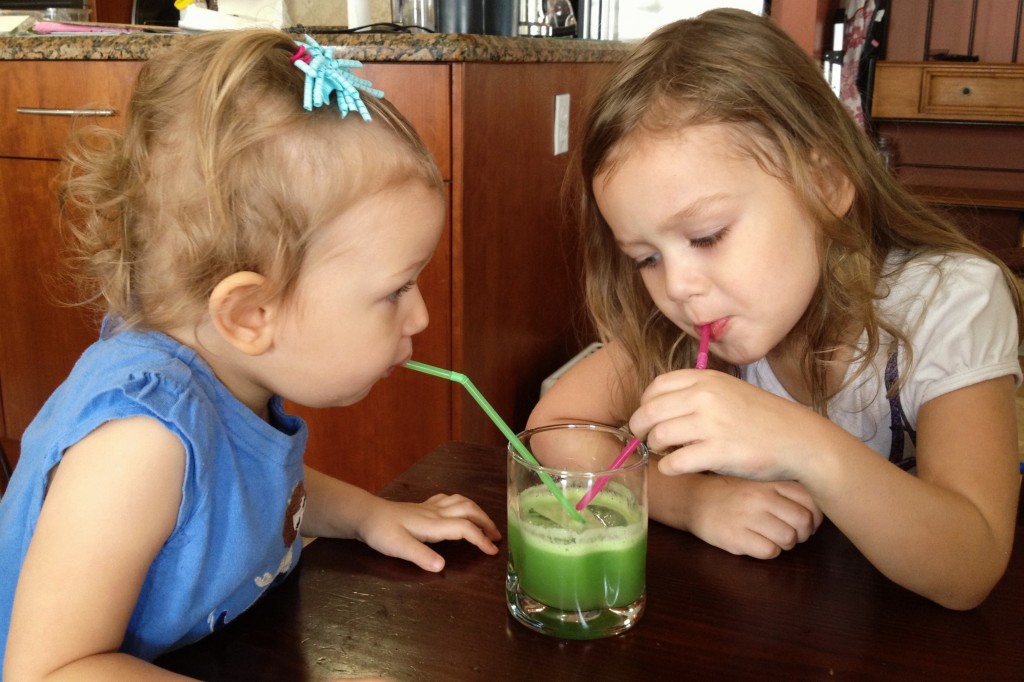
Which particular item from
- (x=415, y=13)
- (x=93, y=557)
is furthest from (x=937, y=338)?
(x=415, y=13)

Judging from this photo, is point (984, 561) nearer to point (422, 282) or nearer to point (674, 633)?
point (674, 633)

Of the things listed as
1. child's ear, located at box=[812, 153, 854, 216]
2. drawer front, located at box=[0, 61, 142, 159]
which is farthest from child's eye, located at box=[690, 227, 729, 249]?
drawer front, located at box=[0, 61, 142, 159]

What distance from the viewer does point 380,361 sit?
0.81 meters

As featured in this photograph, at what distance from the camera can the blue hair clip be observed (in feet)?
2.34

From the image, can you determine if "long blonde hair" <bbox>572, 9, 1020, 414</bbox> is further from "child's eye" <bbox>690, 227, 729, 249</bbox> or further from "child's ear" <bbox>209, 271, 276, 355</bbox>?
"child's ear" <bbox>209, 271, 276, 355</bbox>

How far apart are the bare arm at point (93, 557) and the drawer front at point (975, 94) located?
15.9 feet

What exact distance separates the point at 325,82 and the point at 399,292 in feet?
0.60

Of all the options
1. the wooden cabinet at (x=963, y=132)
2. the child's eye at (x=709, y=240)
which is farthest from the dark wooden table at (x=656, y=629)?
the wooden cabinet at (x=963, y=132)

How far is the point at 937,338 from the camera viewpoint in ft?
3.23

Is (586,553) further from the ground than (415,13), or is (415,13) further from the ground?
(415,13)

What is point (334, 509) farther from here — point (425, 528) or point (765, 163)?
point (765, 163)

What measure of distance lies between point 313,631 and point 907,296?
72 centimetres

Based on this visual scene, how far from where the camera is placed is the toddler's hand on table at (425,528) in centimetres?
77

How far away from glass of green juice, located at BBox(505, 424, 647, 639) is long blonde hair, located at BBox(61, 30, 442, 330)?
0.82ft
